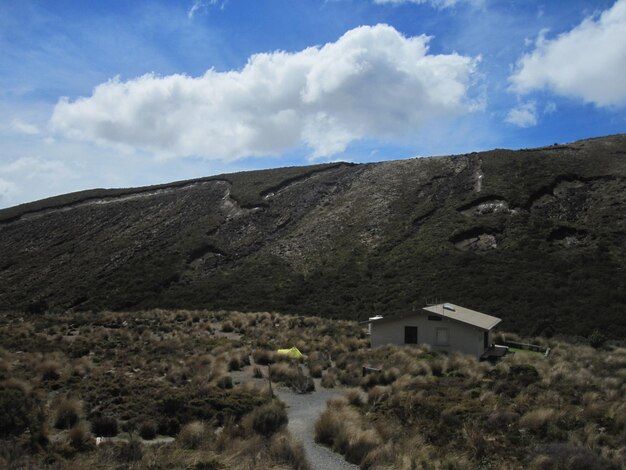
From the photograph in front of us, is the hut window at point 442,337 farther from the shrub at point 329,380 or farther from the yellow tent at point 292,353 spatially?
the shrub at point 329,380

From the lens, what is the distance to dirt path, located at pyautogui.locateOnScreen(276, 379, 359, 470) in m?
11.2

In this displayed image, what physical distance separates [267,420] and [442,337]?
17.4 metres

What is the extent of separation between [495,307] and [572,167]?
28712 millimetres

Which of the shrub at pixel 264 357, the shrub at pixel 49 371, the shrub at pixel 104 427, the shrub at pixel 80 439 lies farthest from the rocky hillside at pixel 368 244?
the shrub at pixel 80 439

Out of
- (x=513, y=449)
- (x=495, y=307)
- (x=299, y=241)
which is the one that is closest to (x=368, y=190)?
(x=299, y=241)

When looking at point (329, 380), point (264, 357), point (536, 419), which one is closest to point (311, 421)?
point (329, 380)

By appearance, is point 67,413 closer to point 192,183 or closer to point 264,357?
point 264,357

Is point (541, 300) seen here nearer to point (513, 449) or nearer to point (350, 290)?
point (350, 290)

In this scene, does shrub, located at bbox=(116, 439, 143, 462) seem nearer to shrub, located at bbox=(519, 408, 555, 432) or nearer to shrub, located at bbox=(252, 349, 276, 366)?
shrub, located at bbox=(519, 408, 555, 432)

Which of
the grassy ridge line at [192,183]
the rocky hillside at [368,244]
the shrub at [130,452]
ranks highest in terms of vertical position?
the grassy ridge line at [192,183]

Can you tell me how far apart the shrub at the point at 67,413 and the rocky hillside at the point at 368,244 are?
2913cm

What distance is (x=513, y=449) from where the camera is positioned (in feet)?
38.9

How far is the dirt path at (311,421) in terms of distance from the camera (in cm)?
1121

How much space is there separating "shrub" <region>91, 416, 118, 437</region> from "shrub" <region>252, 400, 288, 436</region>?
11.5ft
